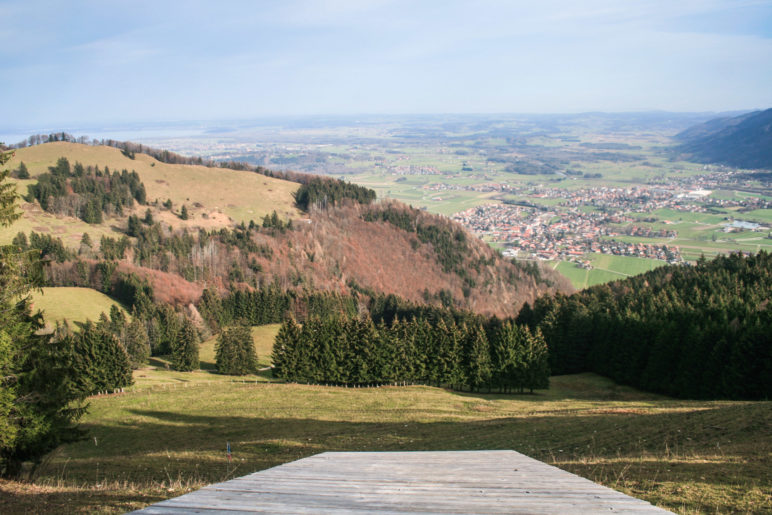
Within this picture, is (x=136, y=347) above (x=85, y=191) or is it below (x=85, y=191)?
below

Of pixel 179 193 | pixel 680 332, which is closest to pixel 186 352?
pixel 680 332

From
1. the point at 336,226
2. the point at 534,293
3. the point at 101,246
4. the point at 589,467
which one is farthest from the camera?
the point at 336,226

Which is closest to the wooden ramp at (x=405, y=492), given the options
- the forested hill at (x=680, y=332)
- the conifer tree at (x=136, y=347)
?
the forested hill at (x=680, y=332)

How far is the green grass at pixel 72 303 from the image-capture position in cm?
9238

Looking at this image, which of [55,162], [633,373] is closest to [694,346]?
[633,373]

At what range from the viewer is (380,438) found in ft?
95.0

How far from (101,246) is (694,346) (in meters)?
141

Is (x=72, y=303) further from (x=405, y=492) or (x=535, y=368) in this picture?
(x=405, y=492)

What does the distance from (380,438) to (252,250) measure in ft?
442

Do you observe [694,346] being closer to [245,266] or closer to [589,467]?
[589,467]

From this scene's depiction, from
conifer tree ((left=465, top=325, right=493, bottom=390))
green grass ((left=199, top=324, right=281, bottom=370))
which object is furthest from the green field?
conifer tree ((left=465, top=325, right=493, bottom=390))

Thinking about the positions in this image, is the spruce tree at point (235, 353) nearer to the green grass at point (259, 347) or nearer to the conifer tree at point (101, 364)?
the green grass at point (259, 347)

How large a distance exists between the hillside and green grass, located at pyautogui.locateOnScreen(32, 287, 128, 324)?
864cm

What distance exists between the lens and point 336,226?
19275 cm
